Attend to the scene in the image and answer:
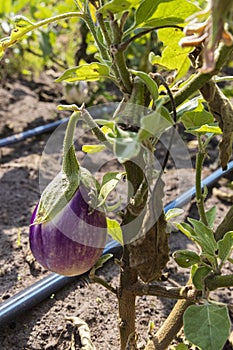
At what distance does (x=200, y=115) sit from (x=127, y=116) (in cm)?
14

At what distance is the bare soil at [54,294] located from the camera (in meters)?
1.02

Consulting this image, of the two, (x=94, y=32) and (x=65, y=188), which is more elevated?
(x=94, y=32)

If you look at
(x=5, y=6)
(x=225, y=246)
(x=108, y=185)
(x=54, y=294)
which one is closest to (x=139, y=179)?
(x=108, y=185)

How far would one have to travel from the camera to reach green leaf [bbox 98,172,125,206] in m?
0.64

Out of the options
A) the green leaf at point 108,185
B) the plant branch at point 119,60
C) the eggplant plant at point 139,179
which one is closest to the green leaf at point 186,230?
the eggplant plant at point 139,179

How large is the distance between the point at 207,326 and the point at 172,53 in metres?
0.34

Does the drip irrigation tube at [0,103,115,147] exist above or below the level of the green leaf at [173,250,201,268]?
below

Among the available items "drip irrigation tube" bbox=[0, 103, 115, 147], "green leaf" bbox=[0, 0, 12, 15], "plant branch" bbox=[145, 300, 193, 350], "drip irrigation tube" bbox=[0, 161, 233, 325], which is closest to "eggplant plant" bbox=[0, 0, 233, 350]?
"plant branch" bbox=[145, 300, 193, 350]

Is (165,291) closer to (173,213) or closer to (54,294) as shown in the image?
(173,213)

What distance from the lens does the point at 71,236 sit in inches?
25.4

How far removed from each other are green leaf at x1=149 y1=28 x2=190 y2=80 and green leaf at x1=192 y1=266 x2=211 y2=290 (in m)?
0.26

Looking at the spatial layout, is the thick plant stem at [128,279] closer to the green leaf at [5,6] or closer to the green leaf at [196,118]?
the green leaf at [196,118]

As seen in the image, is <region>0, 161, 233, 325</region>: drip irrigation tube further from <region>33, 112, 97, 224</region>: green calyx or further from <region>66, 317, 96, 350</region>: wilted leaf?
<region>33, 112, 97, 224</region>: green calyx

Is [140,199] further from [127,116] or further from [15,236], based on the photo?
[15,236]
